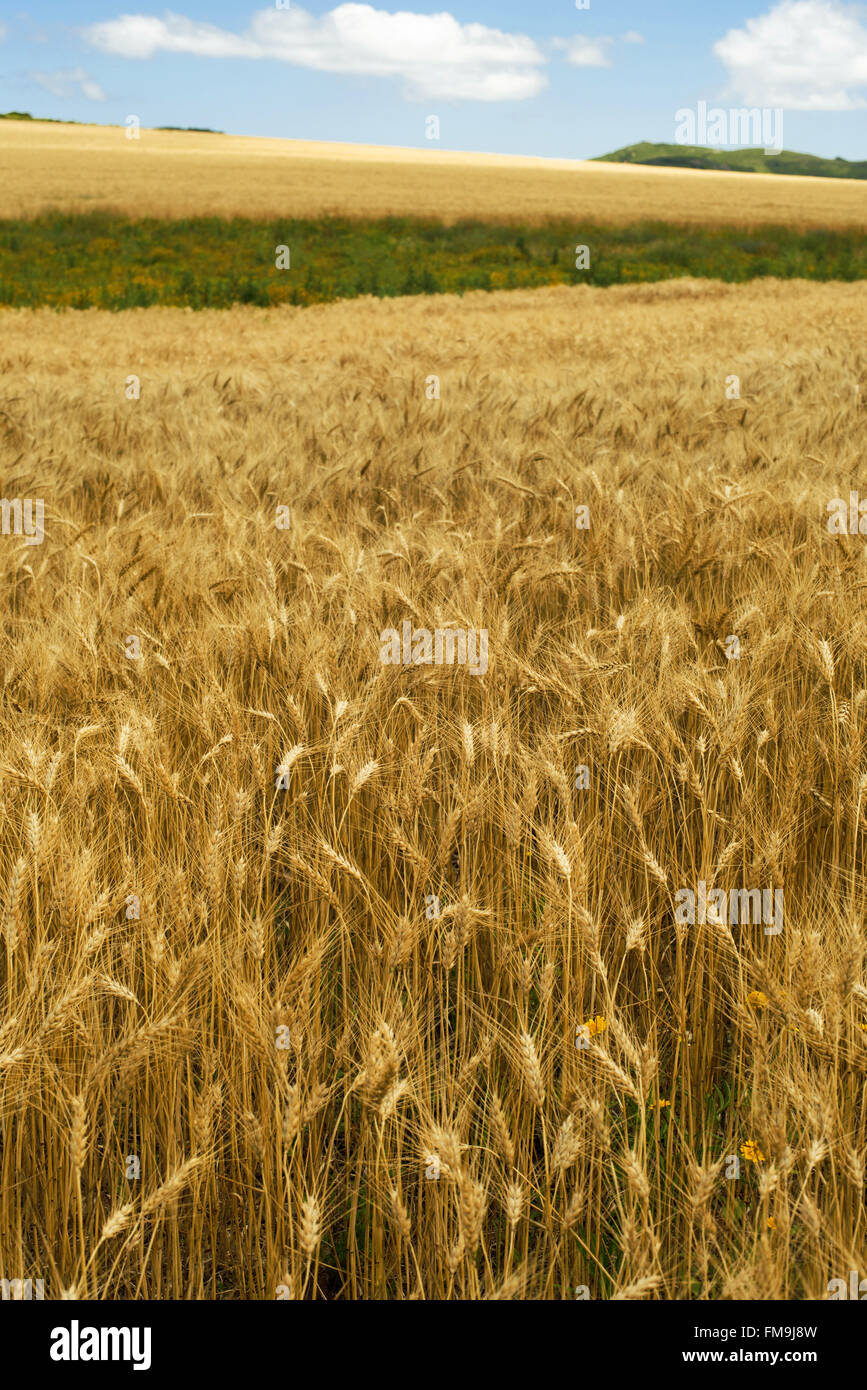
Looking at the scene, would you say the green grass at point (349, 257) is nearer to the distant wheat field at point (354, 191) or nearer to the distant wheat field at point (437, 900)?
the distant wheat field at point (354, 191)

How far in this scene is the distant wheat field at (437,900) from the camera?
1199 millimetres

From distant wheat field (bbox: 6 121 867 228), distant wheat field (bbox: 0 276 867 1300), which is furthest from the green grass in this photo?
distant wheat field (bbox: 0 276 867 1300)

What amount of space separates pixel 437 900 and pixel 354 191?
41495 millimetres

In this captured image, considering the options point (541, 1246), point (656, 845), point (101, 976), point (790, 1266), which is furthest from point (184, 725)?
point (790, 1266)

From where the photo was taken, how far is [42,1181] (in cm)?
135

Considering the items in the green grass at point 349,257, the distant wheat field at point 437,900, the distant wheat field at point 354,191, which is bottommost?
the distant wheat field at point 437,900

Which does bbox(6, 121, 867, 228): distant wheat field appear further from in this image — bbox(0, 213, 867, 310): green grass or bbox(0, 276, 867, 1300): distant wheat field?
bbox(0, 276, 867, 1300): distant wheat field

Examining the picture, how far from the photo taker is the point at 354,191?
1486 inches

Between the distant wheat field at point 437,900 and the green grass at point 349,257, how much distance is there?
1849cm

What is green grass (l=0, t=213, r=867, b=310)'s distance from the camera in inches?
818

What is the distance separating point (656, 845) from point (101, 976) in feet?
3.47

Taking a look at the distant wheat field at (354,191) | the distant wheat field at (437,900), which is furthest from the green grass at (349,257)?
Answer: the distant wheat field at (437,900)

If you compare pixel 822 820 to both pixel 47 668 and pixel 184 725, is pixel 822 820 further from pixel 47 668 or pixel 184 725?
pixel 47 668

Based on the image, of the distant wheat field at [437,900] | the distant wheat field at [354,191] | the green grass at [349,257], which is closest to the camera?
the distant wheat field at [437,900]
